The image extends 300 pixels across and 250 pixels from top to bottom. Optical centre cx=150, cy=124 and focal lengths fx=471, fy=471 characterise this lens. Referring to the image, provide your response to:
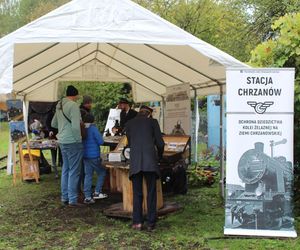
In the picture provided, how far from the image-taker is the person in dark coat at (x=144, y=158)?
20.9 ft

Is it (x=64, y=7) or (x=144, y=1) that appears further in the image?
(x=144, y=1)

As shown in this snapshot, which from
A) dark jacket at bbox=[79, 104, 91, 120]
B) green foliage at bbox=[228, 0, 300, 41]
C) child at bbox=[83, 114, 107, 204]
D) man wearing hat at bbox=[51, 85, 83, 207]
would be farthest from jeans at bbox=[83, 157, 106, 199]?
green foliage at bbox=[228, 0, 300, 41]

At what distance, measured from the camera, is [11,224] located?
7086mm

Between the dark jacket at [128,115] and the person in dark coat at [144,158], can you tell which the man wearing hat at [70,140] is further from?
the dark jacket at [128,115]

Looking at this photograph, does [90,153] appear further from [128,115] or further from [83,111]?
[128,115]

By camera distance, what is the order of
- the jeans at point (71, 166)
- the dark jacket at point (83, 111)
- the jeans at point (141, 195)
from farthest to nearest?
the dark jacket at point (83, 111) → the jeans at point (71, 166) → the jeans at point (141, 195)

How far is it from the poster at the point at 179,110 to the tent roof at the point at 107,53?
301 mm

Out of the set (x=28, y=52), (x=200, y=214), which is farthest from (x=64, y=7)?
(x=200, y=214)

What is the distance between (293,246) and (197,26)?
52.7 ft

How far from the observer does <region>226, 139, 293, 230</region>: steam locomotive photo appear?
5945 mm

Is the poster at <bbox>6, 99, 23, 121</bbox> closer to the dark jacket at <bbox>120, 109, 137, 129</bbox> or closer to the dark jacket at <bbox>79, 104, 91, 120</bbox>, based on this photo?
the dark jacket at <bbox>120, 109, 137, 129</bbox>

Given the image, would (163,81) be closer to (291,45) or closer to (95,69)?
(95,69)

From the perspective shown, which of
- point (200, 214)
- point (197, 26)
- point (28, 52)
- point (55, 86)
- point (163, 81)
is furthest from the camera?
point (197, 26)

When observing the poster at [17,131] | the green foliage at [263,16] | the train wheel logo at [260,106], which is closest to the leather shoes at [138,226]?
the train wheel logo at [260,106]
